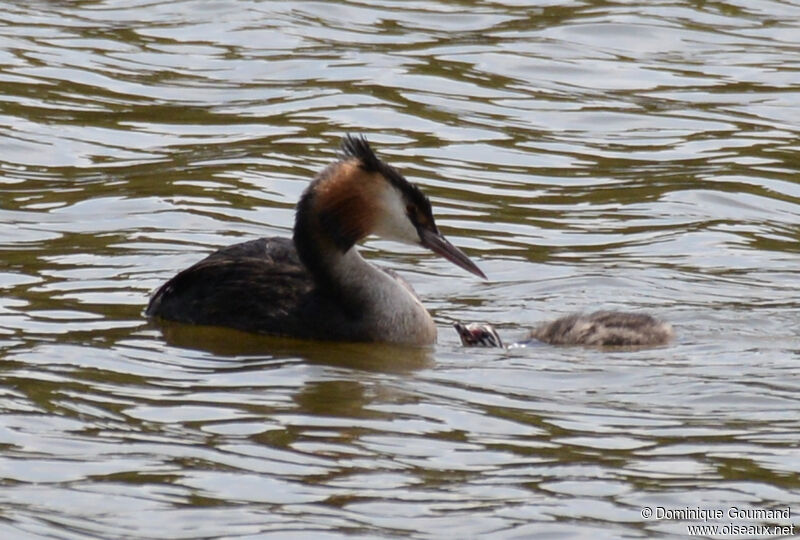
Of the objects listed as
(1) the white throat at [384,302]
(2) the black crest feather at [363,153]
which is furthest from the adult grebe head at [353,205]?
(1) the white throat at [384,302]

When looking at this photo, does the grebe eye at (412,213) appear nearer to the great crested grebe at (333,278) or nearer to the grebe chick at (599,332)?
the great crested grebe at (333,278)

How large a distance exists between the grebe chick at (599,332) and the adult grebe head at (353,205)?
27.0 inches

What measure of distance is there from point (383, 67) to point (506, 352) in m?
7.03

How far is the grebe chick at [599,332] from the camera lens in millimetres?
9445

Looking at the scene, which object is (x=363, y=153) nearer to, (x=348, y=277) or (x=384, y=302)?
(x=348, y=277)

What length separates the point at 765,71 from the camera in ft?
53.3

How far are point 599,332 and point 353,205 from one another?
4.84 ft

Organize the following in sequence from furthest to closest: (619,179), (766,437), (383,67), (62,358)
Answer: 1. (383,67)
2. (619,179)
3. (62,358)
4. (766,437)

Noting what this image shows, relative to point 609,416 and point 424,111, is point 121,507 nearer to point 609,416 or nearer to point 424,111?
point 609,416

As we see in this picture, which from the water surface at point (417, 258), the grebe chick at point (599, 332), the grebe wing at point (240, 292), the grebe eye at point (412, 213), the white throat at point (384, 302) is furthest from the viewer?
the grebe eye at point (412, 213)

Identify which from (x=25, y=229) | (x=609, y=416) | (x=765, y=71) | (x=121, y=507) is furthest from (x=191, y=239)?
(x=765, y=71)

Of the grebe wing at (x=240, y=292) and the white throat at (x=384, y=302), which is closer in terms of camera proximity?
the white throat at (x=384, y=302)

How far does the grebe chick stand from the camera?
9445 mm

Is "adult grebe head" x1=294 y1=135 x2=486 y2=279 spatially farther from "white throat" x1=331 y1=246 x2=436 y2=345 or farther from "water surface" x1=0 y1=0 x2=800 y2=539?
"water surface" x1=0 y1=0 x2=800 y2=539
